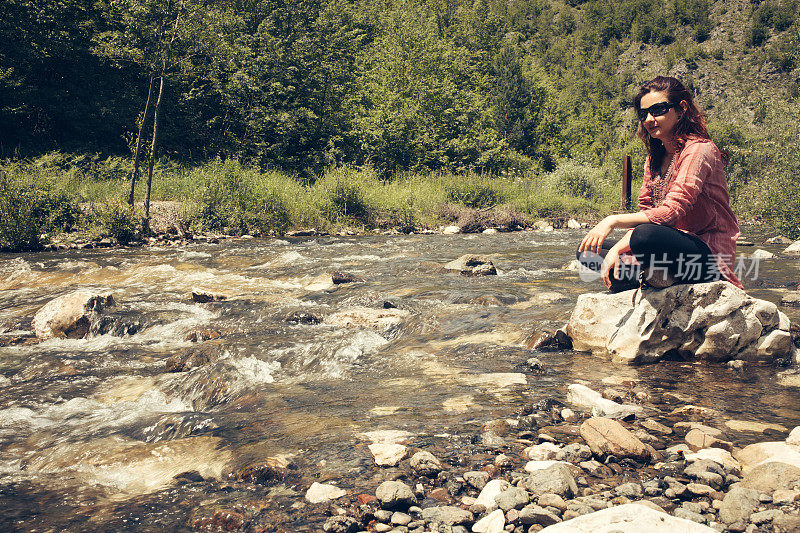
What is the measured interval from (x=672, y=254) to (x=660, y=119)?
3.56 feet

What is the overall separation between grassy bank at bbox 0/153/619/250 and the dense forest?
462 mm

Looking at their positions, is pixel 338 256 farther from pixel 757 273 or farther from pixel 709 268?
pixel 709 268

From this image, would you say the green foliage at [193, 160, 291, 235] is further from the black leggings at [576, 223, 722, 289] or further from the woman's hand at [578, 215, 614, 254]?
the woman's hand at [578, 215, 614, 254]

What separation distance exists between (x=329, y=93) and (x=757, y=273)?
3004cm

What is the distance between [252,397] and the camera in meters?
4.61

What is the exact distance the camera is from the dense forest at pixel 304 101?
58.2 ft

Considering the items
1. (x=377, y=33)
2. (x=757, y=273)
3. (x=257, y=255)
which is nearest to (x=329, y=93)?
(x=377, y=33)

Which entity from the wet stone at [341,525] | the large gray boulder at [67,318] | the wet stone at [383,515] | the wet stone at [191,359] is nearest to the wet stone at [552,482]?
the wet stone at [383,515]

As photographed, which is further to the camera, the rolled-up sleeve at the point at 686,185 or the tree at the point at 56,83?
the tree at the point at 56,83

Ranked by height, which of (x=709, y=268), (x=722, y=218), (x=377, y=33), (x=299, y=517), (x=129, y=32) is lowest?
(x=299, y=517)

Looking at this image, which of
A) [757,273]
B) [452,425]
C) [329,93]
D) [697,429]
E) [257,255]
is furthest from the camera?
[329,93]

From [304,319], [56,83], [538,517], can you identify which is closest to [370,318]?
[304,319]

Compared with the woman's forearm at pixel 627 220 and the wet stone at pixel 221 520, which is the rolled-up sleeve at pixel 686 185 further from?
the wet stone at pixel 221 520

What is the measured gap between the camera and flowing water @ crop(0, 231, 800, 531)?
302cm
